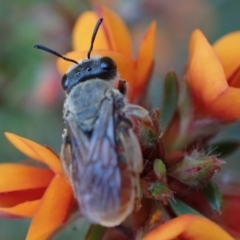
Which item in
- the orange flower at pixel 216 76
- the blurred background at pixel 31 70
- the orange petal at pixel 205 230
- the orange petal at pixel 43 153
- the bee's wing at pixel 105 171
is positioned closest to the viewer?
the bee's wing at pixel 105 171

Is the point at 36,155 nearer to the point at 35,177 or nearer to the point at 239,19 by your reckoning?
the point at 35,177

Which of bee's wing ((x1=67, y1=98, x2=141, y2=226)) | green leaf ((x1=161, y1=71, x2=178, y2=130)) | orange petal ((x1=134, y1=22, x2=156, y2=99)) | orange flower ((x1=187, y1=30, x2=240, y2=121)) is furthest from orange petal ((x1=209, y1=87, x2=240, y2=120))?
bee's wing ((x1=67, y1=98, x2=141, y2=226))

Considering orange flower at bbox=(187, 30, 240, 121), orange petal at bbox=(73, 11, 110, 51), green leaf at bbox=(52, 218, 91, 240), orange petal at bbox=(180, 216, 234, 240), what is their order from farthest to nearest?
orange petal at bbox=(73, 11, 110, 51) → green leaf at bbox=(52, 218, 91, 240) → orange flower at bbox=(187, 30, 240, 121) → orange petal at bbox=(180, 216, 234, 240)

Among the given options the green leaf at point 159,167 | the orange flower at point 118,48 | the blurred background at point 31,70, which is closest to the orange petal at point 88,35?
the orange flower at point 118,48

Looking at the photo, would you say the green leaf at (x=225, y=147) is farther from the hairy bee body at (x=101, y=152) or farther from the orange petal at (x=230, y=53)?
the hairy bee body at (x=101, y=152)

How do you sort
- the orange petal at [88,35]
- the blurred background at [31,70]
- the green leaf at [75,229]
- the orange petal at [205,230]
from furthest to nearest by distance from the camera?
1. the blurred background at [31,70]
2. the orange petal at [88,35]
3. the green leaf at [75,229]
4. the orange petal at [205,230]

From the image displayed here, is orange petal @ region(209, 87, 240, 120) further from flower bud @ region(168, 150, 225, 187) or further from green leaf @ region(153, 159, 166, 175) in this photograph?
green leaf @ region(153, 159, 166, 175)
